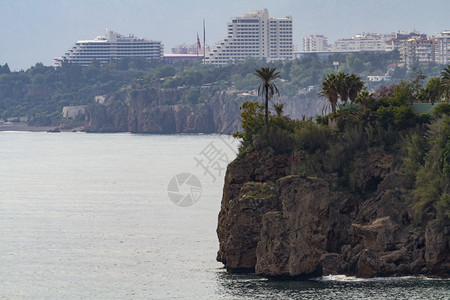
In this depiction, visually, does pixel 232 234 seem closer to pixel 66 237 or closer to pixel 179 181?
pixel 66 237

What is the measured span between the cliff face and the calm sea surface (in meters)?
1.24

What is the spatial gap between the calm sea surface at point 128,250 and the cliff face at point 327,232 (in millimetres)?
1242

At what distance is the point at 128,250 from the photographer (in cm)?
10794

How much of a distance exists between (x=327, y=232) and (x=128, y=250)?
26.1 m

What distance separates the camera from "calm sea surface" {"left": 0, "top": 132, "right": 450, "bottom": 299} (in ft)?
276

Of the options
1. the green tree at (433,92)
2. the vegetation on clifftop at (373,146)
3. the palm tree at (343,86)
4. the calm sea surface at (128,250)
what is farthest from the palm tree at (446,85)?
the calm sea surface at (128,250)

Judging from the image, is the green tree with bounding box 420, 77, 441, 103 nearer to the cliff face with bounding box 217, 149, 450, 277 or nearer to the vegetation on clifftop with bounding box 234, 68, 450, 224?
the vegetation on clifftop with bounding box 234, 68, 450, 224

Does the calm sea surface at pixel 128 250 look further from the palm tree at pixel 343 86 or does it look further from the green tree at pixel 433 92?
the green tree at pixel 433 92

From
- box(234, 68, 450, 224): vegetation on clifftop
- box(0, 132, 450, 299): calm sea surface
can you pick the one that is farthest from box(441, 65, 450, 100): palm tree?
box(0, 132, 450, 299): calm sea surface

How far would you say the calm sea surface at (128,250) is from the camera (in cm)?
8419

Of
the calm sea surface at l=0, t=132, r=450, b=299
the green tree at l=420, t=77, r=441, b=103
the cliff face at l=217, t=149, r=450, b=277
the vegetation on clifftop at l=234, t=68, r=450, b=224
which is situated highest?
the green tree at l=420, t=77, r=441, b=103

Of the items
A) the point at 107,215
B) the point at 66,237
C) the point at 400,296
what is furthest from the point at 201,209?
the point at 400,296

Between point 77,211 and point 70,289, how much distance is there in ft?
165

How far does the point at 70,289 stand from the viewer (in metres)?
89.5
